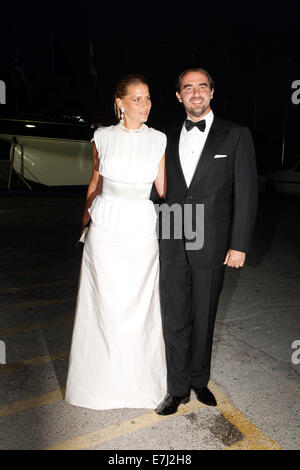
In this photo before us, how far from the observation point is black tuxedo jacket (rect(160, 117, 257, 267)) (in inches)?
86.4

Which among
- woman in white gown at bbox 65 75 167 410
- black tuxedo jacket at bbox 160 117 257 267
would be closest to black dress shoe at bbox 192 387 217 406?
woman in white gown at bbox 65 75 167 410

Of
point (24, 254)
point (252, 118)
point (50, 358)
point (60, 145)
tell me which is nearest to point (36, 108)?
point (252, 118)

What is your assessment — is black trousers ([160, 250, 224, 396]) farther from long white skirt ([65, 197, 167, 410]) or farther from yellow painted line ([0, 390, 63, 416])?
yellow painted line ([0, 390, 63, 416])

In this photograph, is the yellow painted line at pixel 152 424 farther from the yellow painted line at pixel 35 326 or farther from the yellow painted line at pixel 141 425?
the yellow painted line at pixel 35 326

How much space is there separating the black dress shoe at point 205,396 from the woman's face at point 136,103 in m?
1.68

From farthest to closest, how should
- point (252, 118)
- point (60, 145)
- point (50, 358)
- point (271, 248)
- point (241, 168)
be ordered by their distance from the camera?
point (252, 118), point (60, 145), point (271, 248), point (50, 358), point (241, 168)

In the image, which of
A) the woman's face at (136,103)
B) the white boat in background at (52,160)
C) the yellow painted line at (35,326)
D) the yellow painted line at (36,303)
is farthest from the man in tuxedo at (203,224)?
the white boat in background at (52,160)

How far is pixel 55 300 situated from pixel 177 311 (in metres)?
2.27

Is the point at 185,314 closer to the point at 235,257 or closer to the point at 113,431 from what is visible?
the point at 235,257

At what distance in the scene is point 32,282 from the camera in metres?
4.86

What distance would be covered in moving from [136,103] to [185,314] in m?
1.26

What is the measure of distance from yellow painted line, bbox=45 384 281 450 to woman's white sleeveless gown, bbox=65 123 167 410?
11 cm

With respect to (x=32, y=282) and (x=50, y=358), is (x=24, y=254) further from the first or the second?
(x=50, y=358)

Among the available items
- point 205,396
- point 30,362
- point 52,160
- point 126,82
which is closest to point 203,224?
point 126,82
